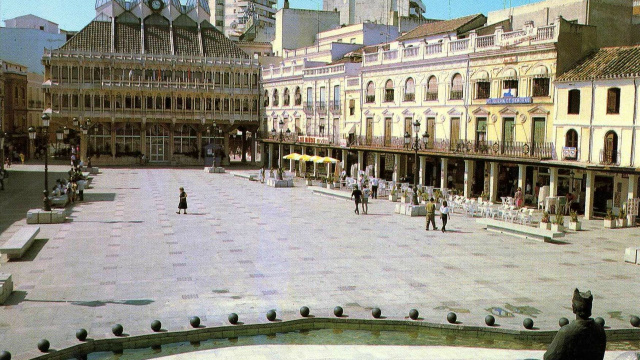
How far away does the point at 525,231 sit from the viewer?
81.8ft

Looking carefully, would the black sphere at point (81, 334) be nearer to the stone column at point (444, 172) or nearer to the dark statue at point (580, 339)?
the dark statue at point (580, 339)

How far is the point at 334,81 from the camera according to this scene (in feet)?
179

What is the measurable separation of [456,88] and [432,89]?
2.37 m

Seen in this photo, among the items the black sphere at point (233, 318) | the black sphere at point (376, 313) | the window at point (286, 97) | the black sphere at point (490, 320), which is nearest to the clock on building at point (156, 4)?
the window at point (286, 97)

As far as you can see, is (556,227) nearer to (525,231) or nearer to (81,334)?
(525,231)

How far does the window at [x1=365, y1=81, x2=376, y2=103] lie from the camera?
49.3 metres

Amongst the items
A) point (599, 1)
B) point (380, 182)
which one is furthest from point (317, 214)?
point (599, 1)

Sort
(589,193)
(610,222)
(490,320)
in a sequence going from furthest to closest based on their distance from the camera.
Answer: (589,193) < (610,222) < (490,320)

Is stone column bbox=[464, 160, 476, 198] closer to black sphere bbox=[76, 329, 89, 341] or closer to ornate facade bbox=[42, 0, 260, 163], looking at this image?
black sphere bbox=[76, 329, 89, 341]

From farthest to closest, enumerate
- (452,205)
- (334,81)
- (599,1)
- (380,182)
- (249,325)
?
(334,81) < (380,182) < (599,1) < (452,205) < (249,325)

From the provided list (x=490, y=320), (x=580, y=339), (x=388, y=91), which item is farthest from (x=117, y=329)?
(x=388, y=91)

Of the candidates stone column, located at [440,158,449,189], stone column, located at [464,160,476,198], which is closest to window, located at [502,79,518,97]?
stone column, located at [464,160,476,198]

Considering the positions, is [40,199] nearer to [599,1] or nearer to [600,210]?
[600,210]

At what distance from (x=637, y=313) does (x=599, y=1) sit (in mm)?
28588
